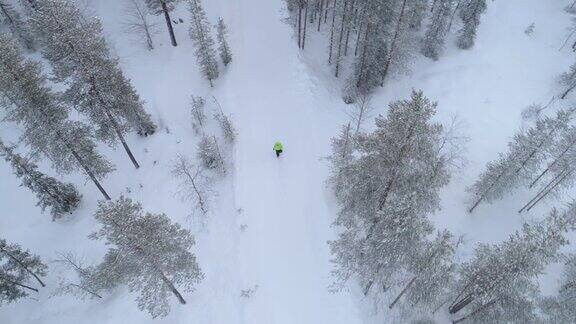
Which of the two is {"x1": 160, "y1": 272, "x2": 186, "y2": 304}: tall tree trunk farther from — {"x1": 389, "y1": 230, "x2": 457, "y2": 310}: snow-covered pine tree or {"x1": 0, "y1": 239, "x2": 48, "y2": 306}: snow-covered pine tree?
{"x1": 389, "y1": 230, "x2": 457, "y2": 310}: snow-covered pine tree

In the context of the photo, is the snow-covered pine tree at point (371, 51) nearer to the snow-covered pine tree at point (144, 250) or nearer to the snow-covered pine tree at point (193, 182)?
the snow-covered pine tree at point (193, 182)

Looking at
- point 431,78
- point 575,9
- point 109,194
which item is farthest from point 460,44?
point 109,194

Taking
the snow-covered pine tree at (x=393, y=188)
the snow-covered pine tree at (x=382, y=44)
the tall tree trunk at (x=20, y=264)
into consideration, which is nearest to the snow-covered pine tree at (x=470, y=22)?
the snow-covered pine tree at (x=382, y=44)

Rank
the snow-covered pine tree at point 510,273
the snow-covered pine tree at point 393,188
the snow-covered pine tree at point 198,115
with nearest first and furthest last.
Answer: the snow-covered pine tree at point 393,188
the snow-covered pine tree at point 510,273
the snow-covered pine tree at point 198,115

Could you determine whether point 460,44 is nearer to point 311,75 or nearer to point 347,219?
point 311,75

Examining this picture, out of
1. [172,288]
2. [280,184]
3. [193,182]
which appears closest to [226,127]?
[193,182]

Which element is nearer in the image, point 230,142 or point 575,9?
point 230,142
